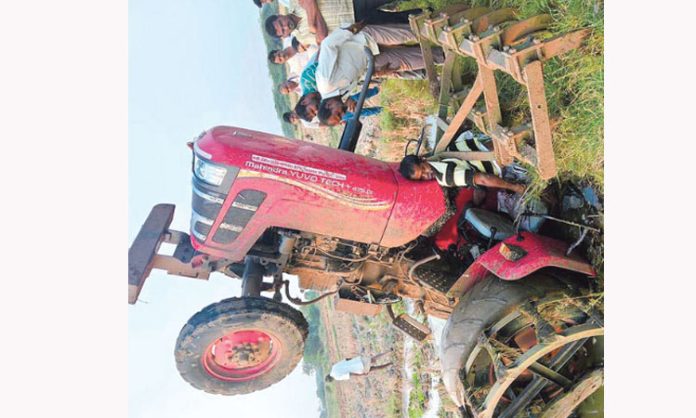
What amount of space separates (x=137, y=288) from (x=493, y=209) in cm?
200

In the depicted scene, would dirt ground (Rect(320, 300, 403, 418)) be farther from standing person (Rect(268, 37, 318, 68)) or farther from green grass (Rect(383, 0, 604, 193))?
green grass (Rect(383, 0, 604, 193))

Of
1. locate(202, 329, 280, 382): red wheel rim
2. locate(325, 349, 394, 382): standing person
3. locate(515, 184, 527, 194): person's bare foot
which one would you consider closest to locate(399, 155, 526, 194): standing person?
locate(515, 184, 527, 194): person's bare foot

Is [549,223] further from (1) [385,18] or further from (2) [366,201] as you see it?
(1) [385,18]

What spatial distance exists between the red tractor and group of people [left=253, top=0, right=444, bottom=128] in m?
0.55

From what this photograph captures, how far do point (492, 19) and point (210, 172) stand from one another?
4.85 feet

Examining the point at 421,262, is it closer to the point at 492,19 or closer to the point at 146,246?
the point at 492,19

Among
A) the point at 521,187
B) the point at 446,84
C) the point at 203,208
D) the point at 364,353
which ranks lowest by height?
the point at 364,353

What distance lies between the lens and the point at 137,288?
2.86m

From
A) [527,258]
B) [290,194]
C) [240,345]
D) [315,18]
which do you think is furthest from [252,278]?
[315,18]

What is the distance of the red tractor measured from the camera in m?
2.49

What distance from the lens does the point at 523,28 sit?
232cm

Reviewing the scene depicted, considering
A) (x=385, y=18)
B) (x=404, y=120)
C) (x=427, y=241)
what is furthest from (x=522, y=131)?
(x=404, y=120)

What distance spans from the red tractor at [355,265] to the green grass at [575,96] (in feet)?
1.41

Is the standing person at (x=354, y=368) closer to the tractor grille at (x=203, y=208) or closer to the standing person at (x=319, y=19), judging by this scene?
the standing person at (x=319, y=19)
